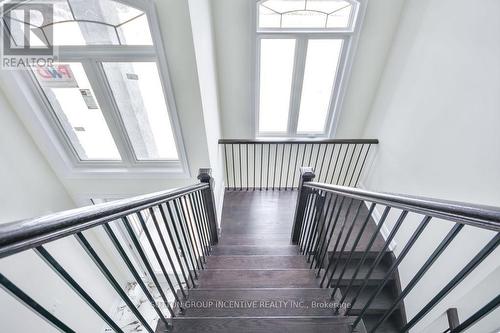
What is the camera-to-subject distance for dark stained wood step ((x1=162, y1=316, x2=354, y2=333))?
1224 millimetres

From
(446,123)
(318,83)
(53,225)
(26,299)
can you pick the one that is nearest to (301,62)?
(318,83)

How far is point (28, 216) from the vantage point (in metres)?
2.30

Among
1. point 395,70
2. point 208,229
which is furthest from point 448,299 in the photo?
point 395,70

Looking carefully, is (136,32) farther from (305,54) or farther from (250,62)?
(305,54)

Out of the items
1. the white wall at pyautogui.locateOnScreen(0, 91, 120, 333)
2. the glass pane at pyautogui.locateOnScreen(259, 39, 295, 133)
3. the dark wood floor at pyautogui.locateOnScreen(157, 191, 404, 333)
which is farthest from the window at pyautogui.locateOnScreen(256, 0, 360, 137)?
the white wall at pyautogui.locateOnScreen(0, 91, 120, 333)

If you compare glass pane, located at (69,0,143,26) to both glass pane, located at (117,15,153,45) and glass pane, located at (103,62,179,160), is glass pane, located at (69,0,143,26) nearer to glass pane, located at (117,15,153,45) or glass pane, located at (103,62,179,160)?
glass pane, located at (117,15,153,45)

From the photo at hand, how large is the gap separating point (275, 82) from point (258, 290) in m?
2.91

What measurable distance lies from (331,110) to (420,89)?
1.39m

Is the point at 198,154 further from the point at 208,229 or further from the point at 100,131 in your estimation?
the point at 100,131

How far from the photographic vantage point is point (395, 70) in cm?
279

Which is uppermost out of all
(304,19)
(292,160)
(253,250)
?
(304,19)

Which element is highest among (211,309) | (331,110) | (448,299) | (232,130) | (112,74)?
(331,110)

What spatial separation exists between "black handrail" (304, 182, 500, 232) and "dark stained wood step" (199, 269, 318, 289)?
1.13 m

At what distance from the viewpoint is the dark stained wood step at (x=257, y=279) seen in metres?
1.76
